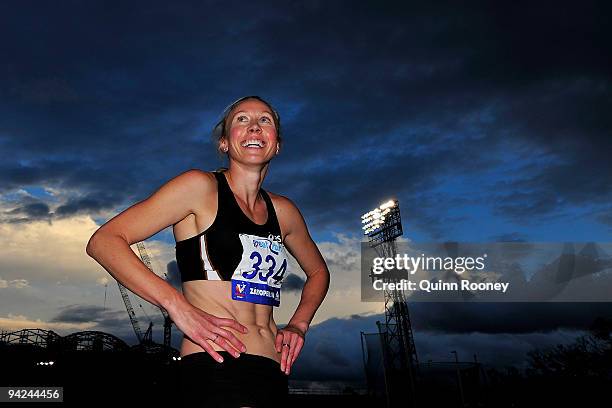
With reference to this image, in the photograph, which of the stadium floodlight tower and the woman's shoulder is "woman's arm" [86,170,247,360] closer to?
the woman's shoulder

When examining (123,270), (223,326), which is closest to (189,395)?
(223,326)

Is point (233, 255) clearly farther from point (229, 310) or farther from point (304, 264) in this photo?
point (304, 264)

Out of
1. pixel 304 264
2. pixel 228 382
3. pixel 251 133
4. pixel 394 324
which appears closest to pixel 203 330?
pixel 228 382

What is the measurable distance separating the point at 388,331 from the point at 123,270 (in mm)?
36119

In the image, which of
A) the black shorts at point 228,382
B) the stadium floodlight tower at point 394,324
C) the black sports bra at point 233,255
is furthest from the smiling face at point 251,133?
the stadium floodlight tower at point 394,324

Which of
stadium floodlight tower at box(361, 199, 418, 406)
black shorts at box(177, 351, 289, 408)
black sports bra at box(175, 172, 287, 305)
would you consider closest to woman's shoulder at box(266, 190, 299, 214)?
black sports bra at box(175, 172, 287, 305)

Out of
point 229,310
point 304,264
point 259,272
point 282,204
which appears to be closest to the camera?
point 229,310

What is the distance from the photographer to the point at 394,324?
122 ft

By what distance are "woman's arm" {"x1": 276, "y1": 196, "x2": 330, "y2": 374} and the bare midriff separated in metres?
0.34

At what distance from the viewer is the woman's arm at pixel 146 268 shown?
2.57m

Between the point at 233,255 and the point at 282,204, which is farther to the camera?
the point at 282,204

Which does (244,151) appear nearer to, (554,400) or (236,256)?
(236,256)

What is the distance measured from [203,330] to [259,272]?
0.59 m

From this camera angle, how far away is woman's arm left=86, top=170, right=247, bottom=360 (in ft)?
8.45
